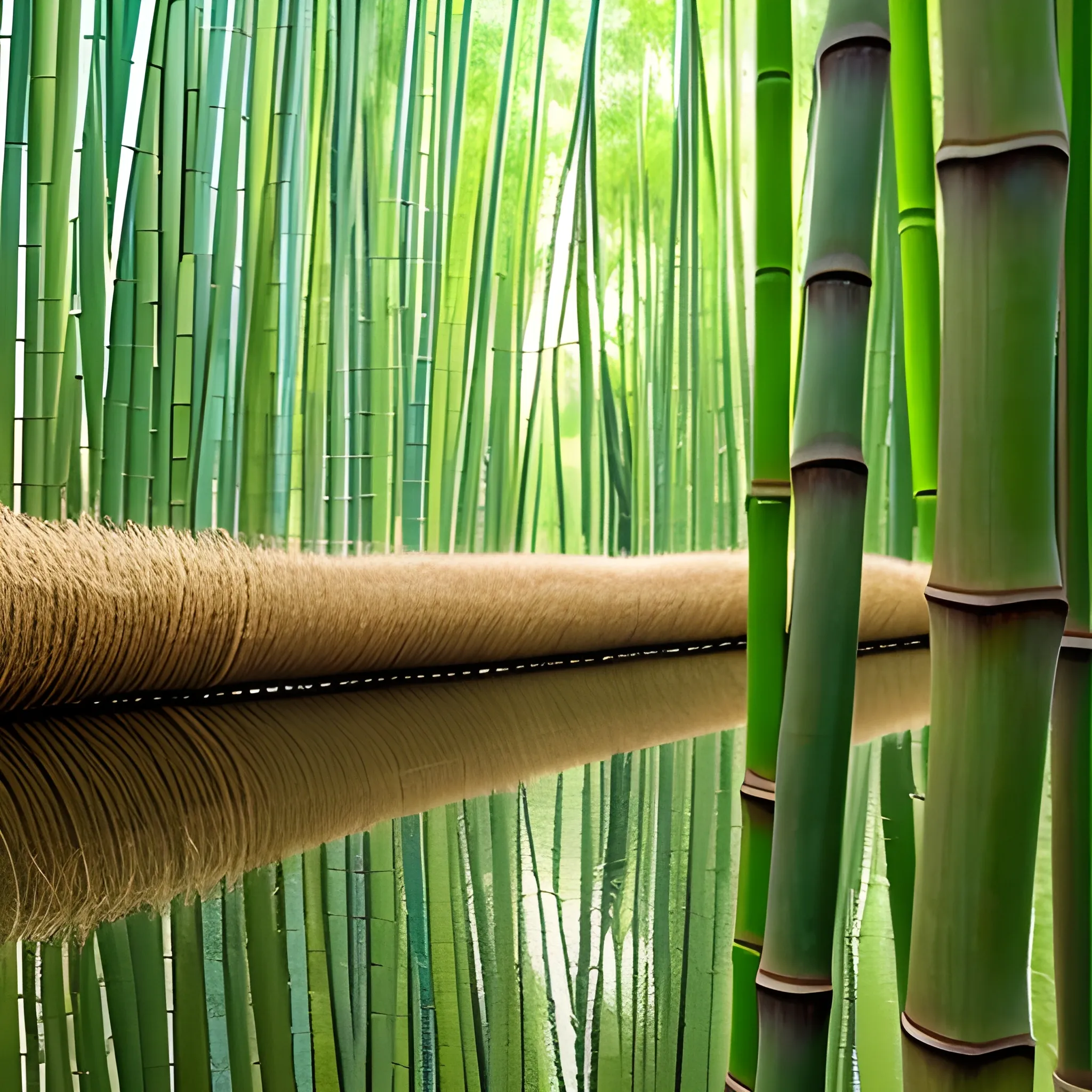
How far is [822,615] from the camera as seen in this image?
0.72 feet

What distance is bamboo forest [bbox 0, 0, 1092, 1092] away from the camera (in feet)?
0.56

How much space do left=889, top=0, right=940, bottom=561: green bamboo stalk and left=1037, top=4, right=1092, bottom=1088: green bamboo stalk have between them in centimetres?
6

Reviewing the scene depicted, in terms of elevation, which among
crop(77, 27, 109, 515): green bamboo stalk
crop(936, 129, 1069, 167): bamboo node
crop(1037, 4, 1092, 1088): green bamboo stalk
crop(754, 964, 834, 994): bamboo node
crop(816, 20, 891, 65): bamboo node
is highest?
crop(77, 27, 109, 515): green bamboo stalk

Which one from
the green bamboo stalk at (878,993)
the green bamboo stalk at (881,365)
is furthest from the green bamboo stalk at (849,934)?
the green bamboo stalk at (881,365)

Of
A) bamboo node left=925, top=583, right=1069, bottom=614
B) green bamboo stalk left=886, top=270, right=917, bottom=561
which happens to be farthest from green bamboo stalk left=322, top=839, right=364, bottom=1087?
green bamboo stalk left=886, top=270, right=917, bottom=561

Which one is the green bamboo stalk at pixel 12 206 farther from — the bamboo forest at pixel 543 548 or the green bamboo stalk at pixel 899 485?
the green bamboo stalk at pixel 899 485

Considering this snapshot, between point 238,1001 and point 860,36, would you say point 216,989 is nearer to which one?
point 238,1001

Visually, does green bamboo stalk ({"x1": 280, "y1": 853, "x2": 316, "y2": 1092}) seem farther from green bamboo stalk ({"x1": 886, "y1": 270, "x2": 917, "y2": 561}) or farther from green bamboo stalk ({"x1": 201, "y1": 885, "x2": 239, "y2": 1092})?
green bamboo stalk ({"x1": 886, "y1": 270, "x2": 917, "y2": 561})

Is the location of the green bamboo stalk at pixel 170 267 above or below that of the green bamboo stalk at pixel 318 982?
above

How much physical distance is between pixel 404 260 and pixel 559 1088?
3.60ft

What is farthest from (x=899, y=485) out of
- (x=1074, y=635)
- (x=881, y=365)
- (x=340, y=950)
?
(x=1074, y=635)

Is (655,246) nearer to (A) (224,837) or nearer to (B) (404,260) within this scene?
(B) (404,260)

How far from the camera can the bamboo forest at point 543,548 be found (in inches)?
6.7

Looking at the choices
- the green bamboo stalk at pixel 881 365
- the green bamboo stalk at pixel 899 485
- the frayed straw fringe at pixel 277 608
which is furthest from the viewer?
the green bamboo stalk at pixel 899 485
